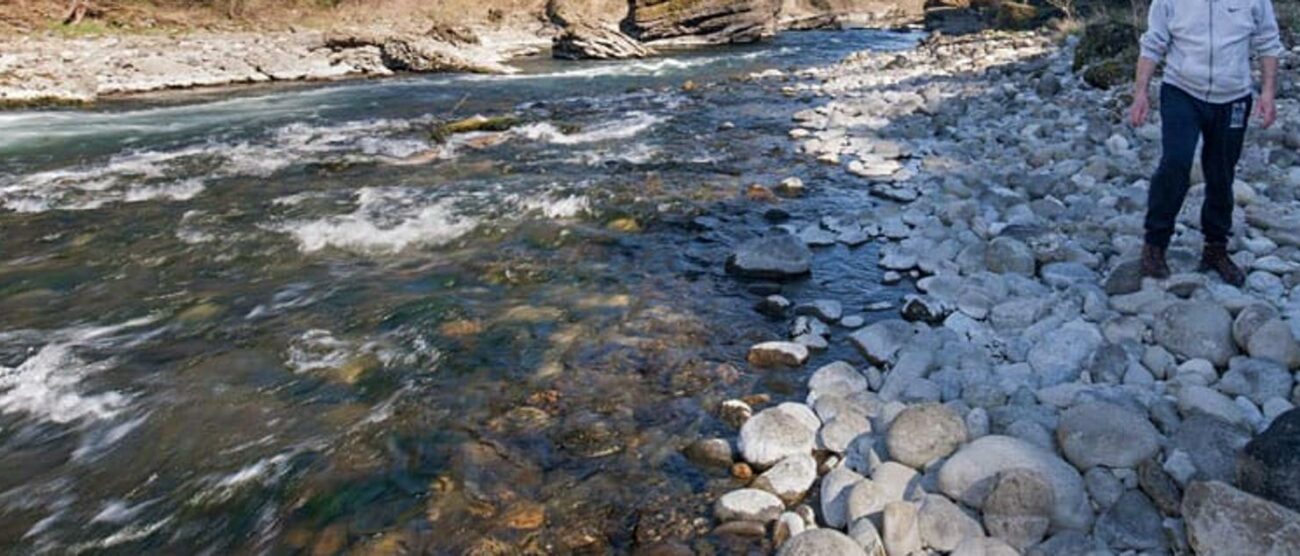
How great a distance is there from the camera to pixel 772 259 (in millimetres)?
5664

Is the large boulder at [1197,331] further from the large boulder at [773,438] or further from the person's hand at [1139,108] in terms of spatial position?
the large boulder at [773,438]

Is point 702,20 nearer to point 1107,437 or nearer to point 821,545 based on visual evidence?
point 1107,437

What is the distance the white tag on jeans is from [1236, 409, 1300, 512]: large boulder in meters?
1.96

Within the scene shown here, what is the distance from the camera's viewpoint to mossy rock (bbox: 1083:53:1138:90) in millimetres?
10055

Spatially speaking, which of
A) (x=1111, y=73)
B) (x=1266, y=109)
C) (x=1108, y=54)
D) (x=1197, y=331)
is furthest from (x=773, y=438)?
(x=1108, y=54)

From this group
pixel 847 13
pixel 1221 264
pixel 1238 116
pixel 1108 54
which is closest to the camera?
pixel 1238 116

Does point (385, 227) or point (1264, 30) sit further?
point (385, 227)

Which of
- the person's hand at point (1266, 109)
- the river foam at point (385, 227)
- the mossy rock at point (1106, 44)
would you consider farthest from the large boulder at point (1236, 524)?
the mossy rock at point (1106, 44)

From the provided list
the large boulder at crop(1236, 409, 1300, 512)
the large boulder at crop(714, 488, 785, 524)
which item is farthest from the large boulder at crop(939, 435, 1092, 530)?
the large boulder at crop(714, 488, 785, 524)

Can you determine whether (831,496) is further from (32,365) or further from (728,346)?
(32,365)

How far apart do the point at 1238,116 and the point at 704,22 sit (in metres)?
27.9

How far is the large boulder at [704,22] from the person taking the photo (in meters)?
30.1

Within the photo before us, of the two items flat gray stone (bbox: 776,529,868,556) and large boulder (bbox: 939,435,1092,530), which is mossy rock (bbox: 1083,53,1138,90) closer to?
large boulder (bbox: 939,435,1092,530)

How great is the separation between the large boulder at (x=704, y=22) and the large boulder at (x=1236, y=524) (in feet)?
95.5
